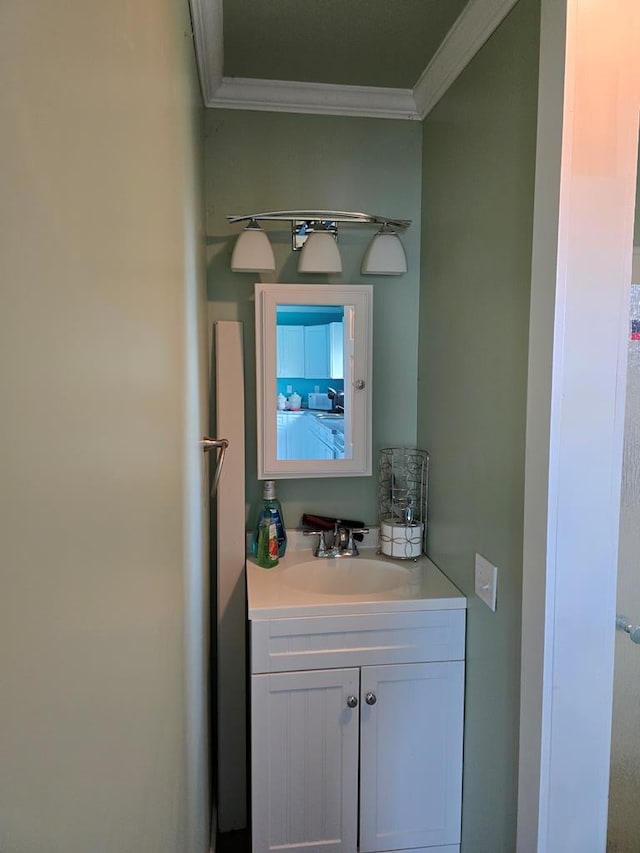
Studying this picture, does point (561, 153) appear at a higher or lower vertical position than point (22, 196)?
higher

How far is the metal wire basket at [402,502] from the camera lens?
6.35 feet

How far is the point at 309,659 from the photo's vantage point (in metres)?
1.59

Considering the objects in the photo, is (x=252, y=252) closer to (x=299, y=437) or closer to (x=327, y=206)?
(x=327, y=206)

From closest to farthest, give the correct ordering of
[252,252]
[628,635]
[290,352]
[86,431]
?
1. [86,431]
2. [628,635]
3. [252,252]
4. [290,352]

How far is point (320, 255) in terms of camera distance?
1877 millimetres

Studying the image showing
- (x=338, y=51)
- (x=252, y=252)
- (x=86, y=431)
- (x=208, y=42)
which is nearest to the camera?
(x=86, y=431)

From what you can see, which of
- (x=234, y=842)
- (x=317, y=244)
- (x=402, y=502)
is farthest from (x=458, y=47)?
(x=234, y=842)

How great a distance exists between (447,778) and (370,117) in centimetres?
204

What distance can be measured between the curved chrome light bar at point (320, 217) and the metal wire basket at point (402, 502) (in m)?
0.76

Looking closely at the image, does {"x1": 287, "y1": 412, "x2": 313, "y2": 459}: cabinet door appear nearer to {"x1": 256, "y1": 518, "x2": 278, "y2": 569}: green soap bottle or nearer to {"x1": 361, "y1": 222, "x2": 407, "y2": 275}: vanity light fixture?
{"x1": 256, "y1": 518, "x2": 278, "y2": 569}: green soap bottle

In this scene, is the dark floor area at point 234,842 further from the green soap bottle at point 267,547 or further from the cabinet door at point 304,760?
the green soap bottle at point 267,547

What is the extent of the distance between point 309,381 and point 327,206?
590mm

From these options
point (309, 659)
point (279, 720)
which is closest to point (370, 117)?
point (309, 659)

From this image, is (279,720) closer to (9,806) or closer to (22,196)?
(9,806)
